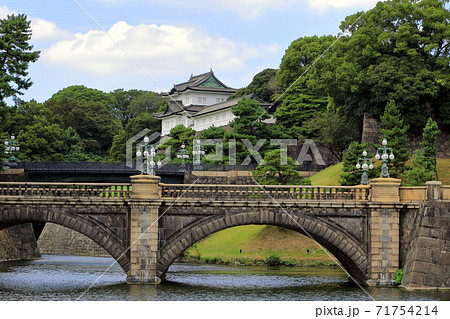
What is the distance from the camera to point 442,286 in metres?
43.1

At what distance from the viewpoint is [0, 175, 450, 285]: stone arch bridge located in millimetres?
46094

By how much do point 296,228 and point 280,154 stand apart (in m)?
23.0

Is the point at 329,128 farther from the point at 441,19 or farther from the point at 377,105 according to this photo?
the point at 441,19

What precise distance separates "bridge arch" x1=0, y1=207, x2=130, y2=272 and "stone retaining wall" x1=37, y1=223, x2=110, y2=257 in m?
39.0

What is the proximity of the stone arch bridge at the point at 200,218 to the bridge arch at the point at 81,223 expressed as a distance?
0.06 meters

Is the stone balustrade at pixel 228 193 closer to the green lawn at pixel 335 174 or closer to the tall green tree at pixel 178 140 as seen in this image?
the green lawn at pixel 335 174

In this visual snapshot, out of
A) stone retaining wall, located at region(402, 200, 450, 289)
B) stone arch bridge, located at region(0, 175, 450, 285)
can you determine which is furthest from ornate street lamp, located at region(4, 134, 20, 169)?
stone retaining wall, located at region(402, 200, 450, 289)

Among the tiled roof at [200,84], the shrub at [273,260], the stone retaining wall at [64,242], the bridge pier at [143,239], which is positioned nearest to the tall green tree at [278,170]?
the shrub at [273,260]

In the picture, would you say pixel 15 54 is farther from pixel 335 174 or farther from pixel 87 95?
pixel 87 95

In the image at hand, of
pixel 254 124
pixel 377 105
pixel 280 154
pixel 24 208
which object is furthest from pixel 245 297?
pixel 254 124

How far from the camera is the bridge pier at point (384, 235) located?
46031 millimetres

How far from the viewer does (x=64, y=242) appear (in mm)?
89438

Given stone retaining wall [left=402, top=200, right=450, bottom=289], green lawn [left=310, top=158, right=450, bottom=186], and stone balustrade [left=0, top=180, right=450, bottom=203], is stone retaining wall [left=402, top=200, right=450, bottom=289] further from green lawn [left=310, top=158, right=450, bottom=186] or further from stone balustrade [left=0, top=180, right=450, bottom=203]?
green lawn [left=310, top=158, right=450, bottom=186]

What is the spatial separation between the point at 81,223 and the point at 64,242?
44.3m
